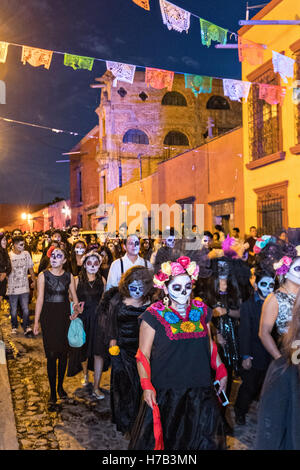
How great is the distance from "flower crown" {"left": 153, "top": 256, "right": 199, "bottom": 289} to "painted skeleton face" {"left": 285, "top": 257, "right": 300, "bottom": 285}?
35.7 inches

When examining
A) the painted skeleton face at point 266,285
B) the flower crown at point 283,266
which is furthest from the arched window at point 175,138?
the flower crown at point 283,266

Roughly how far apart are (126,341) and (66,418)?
119 centimetres

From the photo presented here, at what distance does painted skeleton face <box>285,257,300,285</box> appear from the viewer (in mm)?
3869

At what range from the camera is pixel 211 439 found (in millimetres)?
3166

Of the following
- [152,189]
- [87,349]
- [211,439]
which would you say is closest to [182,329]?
[211,439]

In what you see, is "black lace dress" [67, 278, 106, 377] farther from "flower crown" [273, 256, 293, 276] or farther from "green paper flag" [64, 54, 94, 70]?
"green paper flag" [64, 54, 94, 70]

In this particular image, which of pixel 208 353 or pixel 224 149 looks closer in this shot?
pixel 208 353

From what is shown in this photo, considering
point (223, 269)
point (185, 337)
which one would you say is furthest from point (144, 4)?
point (185, 337)

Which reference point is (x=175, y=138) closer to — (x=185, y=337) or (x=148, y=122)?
(x=148, y=122)

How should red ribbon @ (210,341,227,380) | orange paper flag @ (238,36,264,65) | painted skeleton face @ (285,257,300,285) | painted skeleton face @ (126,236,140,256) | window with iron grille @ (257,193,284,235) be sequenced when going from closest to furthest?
1. red ribbon @ (210,341,227,380)
2. painted skeleton face @ (285,257,300,285)
3. painted skeleton face @ (126,236,140,256)
4. window with iron grille @ (257,193,284,235)
5. orange paper flag @ (238,36,264,65)

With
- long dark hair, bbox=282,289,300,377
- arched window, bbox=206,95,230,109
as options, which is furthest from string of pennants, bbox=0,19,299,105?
arched window, bbox=206,95,230,109

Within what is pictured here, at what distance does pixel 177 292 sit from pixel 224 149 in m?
13.2

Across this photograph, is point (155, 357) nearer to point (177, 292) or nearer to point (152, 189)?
point (177, 292)

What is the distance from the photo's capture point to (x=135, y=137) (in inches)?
1305
